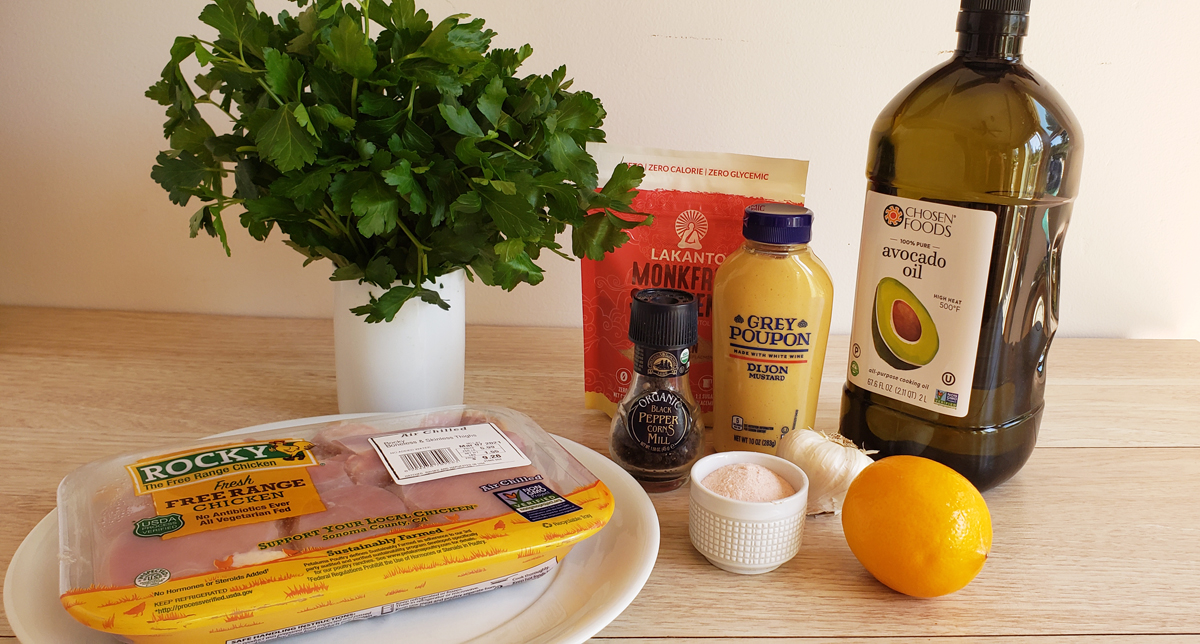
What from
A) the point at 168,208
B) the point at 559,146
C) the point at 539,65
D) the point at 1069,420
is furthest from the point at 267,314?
the point at 1069,420

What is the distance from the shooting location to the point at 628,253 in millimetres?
800

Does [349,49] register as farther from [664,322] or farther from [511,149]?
[664,322]

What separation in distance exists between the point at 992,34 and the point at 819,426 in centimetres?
40

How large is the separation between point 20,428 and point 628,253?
600 mm

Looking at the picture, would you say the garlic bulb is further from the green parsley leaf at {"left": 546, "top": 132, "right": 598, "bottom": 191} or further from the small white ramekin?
the green parsley leaf at {"left": 546, "top": 132, "right": 598, "bottom": 191}

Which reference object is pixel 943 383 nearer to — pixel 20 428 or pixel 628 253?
pixel 628 253

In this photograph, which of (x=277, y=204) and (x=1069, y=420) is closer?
(x=277, y=204)

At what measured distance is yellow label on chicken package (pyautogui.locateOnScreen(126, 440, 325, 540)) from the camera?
19.4 inches

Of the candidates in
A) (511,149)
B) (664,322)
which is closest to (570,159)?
(511,149)

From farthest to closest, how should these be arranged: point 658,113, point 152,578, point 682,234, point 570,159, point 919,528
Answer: point 658,113 → point 682,234 → point 570,159 → point 919,528 → point 152,578

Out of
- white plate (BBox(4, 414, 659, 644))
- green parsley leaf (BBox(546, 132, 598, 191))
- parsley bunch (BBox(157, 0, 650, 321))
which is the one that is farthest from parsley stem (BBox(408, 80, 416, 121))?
white plate (BBox(4, 414, 659, 644))

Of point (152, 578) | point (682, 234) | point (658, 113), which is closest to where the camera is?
point (152, 578)

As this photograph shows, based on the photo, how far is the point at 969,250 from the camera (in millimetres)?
626

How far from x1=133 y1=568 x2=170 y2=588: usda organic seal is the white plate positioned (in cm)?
5
